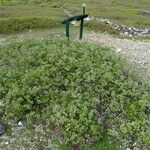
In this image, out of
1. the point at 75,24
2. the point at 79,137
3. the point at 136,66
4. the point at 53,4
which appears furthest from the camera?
the point at 53,4

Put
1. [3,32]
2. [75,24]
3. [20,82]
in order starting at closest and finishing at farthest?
1. [20,82]
2. [3,32]
3. [75,24]

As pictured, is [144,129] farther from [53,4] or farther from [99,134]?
[53,4]

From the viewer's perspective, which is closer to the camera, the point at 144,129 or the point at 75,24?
the point at 144,129

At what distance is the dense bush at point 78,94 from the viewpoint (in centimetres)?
1199

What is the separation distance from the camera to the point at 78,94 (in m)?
12.9

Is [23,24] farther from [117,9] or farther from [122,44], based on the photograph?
[117,9]

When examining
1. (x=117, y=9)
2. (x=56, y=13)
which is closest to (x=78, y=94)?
(x=56, y=13)

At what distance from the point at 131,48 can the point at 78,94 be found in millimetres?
8135

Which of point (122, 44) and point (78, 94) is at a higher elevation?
point (78, 94)

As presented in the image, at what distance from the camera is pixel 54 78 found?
1374 centimetres

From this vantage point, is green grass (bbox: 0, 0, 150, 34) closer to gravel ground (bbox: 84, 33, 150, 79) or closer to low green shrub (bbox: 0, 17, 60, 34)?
low green shrub (bbox: 0, 17, 60, 34)

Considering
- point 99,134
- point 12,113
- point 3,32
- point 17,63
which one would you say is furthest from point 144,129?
point 3,32

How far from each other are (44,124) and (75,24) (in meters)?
15.5

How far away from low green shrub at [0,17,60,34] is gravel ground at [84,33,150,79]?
384 centimetres
